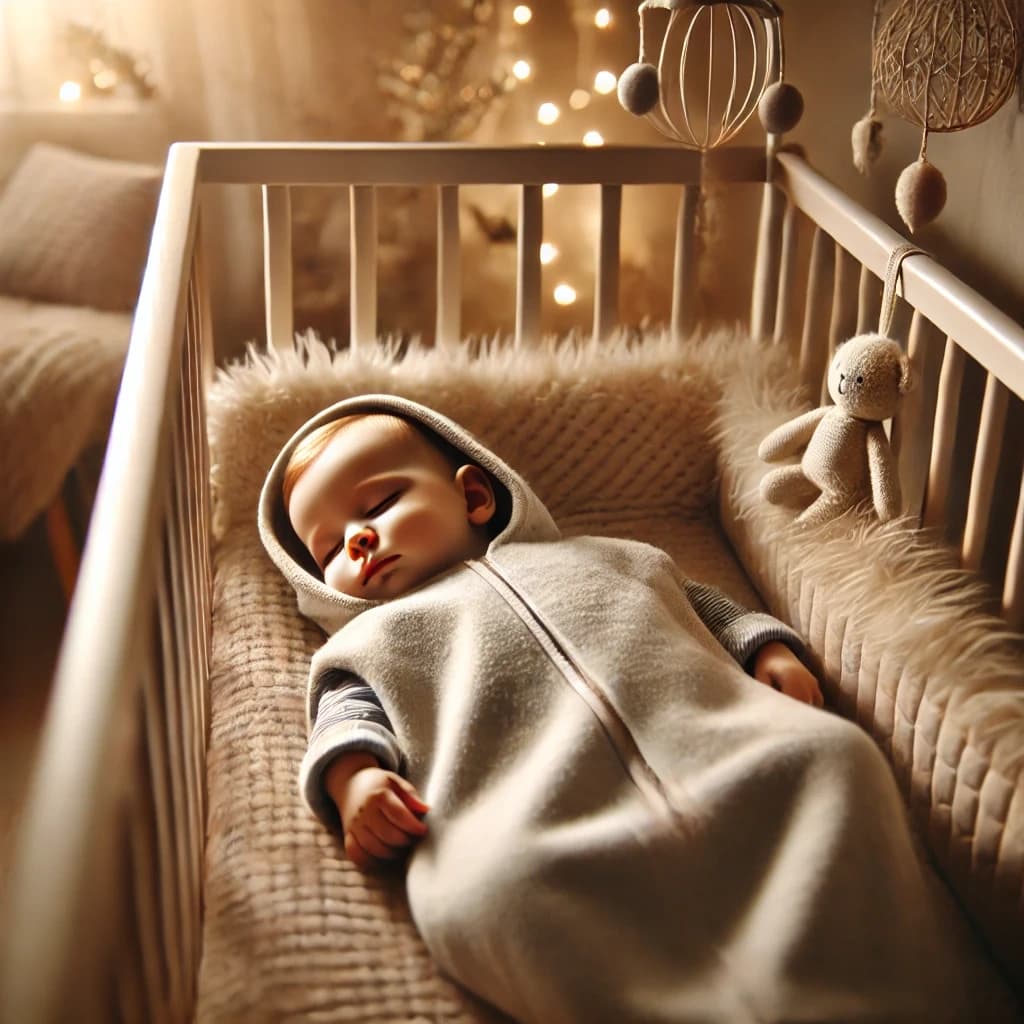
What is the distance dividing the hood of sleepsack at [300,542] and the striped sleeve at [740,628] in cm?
17

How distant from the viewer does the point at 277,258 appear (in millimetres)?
1647

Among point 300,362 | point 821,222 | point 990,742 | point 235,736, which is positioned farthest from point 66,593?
point 990,742

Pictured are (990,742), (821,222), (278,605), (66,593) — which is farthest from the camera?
(66,593)

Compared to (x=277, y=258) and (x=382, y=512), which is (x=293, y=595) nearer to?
(x=382, y=512)

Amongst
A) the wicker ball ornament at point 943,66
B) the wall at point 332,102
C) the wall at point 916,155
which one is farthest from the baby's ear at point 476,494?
the wall at point 332,102

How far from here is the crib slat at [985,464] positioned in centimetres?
111

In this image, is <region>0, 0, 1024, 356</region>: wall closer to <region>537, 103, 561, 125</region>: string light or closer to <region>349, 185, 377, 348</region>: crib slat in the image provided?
<region>537, 103, 561, 125</region>: string light

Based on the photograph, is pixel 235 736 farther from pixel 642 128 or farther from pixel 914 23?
pixel 642 128

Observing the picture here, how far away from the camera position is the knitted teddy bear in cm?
118

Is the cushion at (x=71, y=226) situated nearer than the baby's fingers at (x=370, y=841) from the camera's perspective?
No

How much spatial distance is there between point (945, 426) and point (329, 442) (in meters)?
0.60

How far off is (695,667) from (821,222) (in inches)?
27.7

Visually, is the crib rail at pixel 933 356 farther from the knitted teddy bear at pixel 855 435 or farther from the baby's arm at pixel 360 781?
the baby's arm at pixel 360 781

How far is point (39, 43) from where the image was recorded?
2.34 meters
